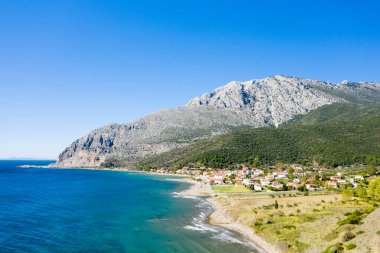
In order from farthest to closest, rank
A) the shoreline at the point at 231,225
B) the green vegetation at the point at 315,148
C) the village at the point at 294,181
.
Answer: the green vegetation at the point at 315,148, the village at the point at 294,181, the shoreline at the point at 231,225

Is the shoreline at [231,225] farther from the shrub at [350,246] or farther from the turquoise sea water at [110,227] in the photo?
the shrub at [350,246]

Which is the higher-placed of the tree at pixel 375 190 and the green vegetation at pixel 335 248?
the tree at pixel 375 190

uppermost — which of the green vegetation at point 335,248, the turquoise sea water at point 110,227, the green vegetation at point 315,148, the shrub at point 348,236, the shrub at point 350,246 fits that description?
the green vegetation at point 315,148

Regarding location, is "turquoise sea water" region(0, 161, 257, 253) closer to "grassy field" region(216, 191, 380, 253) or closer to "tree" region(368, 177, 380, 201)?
"grassy field" region(216, 191, 380, 253)

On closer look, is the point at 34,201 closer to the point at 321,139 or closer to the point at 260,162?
the point at 260,162

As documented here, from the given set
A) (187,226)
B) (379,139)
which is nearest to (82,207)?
(187,226)

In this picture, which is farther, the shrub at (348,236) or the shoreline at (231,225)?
the shoreline at (231,225)

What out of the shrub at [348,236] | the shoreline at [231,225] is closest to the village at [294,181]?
the shoreline at [231,225]

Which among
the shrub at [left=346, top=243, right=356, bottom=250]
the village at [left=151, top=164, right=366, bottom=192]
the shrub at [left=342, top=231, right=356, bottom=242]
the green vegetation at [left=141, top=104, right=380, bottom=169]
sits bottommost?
the shrub at [left=346, top=243, right=356, bottom=250]

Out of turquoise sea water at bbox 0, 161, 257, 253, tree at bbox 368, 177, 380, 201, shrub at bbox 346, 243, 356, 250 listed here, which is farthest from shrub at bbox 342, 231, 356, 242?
tree at bbox 368, 177, 380, 201
